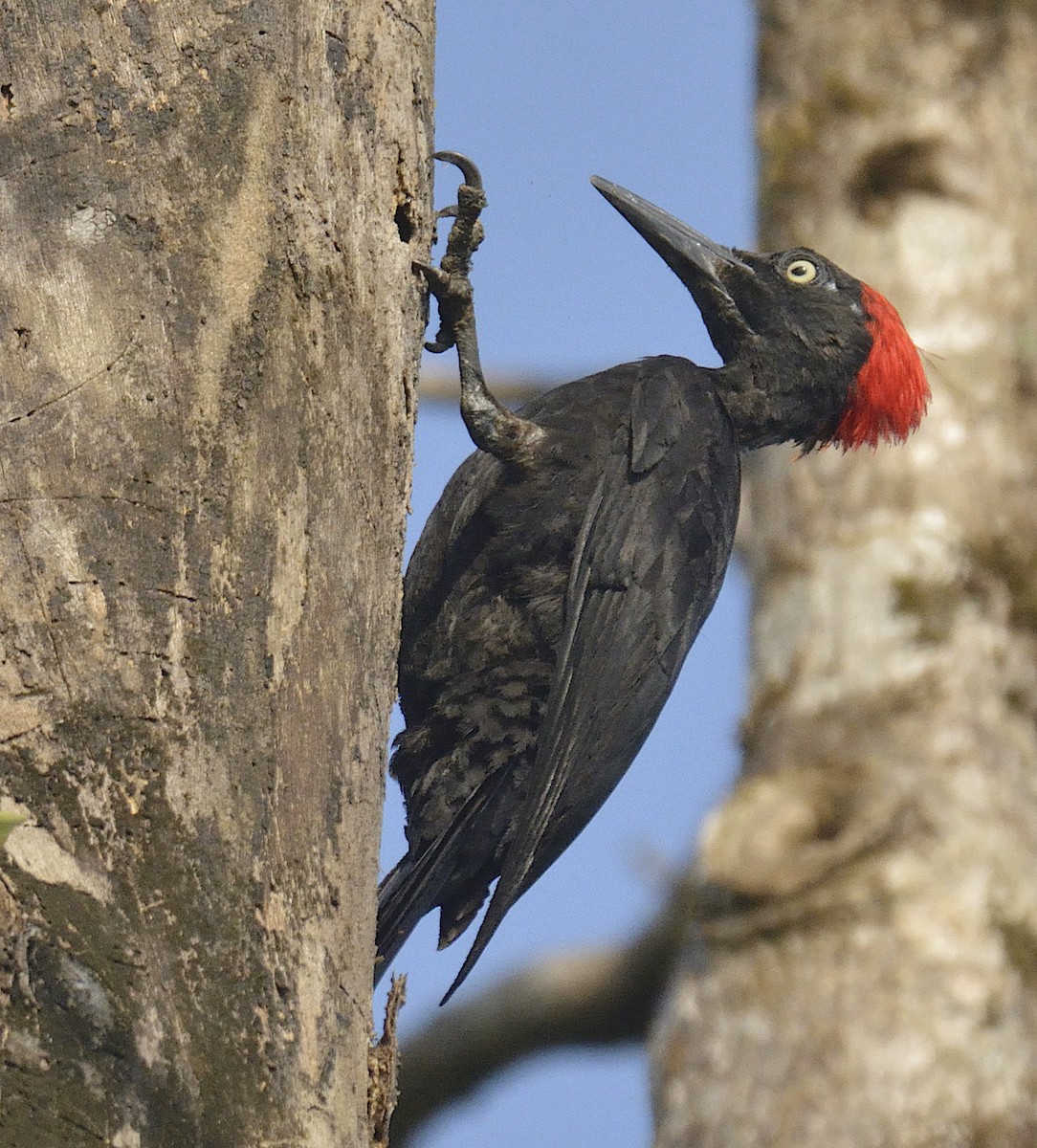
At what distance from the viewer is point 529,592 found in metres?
3.63

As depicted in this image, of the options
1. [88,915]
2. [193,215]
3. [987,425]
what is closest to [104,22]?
[193,215]

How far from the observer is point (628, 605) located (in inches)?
139

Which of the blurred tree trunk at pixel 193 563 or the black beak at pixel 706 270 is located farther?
the black beak at pixel 706 270

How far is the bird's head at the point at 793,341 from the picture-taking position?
429 cm

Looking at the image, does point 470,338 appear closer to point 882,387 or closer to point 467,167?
point 467,167

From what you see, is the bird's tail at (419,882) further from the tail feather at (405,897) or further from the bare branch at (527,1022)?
the bare branch at (527,1022)

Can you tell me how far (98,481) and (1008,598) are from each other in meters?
3.61

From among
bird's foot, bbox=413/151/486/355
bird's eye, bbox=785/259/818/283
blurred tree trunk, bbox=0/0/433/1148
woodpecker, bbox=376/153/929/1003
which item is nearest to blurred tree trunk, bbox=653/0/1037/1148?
bird's eye, bbox=785/259/818/283

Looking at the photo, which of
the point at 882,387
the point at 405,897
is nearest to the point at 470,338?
the point at 405,897

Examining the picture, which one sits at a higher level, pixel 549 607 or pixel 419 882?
pixel 549 607

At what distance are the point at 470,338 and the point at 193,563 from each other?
67.7 inches

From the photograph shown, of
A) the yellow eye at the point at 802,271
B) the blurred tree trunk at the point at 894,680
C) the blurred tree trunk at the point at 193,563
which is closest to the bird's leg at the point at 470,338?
the blurred tree trunk at the point at 193,563

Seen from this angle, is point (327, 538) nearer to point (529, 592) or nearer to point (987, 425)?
point (529, 592)

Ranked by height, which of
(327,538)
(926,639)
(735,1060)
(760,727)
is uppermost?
(327,538)
